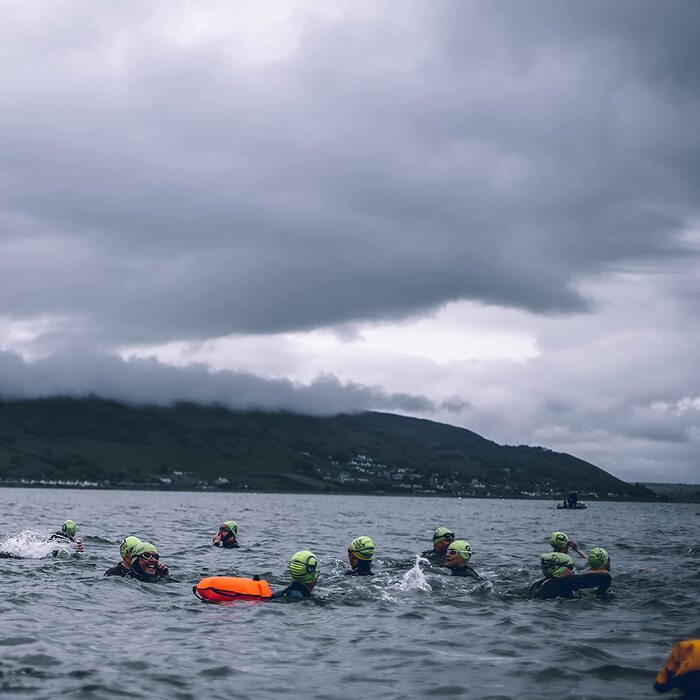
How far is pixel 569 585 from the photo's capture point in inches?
859

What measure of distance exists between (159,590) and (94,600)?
86.3 inches

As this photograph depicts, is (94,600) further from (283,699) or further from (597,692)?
(597,692)

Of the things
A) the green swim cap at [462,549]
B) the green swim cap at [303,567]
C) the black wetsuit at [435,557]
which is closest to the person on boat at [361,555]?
the green swim cap at [462,549]

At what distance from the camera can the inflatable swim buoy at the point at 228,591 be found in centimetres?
2056

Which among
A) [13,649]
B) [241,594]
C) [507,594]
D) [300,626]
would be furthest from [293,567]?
[13,649]

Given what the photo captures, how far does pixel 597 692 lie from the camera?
12.8 meters

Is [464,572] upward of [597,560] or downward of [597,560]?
downward

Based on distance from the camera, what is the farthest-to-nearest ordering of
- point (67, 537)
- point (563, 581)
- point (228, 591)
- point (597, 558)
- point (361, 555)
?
point (67, 537) < point (361, 555) < point (597, 558) < point (563, 581) < point (228, 591)

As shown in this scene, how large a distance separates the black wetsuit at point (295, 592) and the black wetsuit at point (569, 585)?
5.80m

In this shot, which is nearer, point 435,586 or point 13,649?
point 13,649

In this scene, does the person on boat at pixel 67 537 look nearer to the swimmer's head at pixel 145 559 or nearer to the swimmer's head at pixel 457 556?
the swimmer's head at pixel 145 559

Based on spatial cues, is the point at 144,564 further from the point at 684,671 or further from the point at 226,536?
the point at 684,671

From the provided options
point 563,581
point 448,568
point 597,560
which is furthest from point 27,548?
point 597,560

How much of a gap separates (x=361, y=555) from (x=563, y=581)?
6.42 metres
